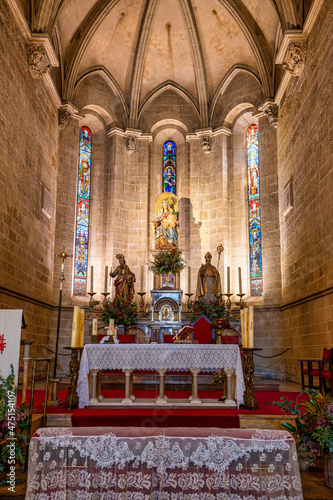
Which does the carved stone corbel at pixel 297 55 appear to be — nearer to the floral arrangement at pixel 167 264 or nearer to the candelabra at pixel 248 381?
the floral arrangement at pixel 167 264

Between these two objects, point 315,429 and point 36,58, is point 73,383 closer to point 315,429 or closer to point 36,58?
point 315,429

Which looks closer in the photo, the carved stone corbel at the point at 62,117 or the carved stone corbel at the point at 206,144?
the carved stone corbel at the point at 62,117

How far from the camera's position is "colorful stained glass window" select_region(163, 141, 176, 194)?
58.0 ft

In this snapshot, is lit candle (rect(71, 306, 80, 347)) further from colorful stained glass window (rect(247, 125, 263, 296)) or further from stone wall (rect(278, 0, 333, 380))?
colorful stained glass window (rect(247, 125, 263, 296))

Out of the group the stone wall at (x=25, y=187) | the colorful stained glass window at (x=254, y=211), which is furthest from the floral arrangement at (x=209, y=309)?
the stone wall at (x=25, y=187)

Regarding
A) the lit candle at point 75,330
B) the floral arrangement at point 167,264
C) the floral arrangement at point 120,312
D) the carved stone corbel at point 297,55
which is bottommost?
the lit candle at point 75,330

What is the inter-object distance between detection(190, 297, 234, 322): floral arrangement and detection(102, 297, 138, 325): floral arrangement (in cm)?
169

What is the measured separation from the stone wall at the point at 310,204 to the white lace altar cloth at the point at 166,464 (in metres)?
5.79

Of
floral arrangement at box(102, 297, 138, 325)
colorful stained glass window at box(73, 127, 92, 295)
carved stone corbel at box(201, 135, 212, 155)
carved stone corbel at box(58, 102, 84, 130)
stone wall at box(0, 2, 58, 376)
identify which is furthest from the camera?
carved stone corbel at box(201, 135, 212, 155)

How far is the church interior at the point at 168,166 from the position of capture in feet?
35.5

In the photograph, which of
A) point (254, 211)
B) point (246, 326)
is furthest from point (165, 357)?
point (254, 211)

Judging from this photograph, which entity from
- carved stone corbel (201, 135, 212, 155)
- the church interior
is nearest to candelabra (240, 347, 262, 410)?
the church interior

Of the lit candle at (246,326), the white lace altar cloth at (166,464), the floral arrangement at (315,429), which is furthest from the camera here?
the lit candle at (246,326)

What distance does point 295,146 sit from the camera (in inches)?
494
